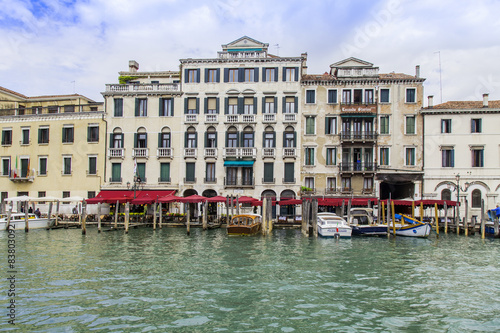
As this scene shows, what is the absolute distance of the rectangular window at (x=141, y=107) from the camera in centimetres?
3953

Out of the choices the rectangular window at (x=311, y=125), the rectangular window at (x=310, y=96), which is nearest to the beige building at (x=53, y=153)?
the rectangular window at (x=311, y=125)

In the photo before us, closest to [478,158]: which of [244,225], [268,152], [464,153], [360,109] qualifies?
[464,153]

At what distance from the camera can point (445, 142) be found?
36.9 m

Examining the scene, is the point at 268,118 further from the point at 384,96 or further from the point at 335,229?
the point at 335,229

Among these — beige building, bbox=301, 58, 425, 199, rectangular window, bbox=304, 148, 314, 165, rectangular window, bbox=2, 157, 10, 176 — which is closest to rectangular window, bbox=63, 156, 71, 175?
rectangular window, bbox=2, 157, 10, 176

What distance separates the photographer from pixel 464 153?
1438 inches

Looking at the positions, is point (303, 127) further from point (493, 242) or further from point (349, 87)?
point (493, 242)

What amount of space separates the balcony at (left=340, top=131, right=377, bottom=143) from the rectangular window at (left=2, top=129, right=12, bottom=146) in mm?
31999

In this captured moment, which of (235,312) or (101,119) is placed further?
(101,119)

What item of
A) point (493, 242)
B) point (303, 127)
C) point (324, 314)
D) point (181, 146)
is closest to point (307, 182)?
point (303, 127)

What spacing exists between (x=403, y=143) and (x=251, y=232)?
58.3 feet

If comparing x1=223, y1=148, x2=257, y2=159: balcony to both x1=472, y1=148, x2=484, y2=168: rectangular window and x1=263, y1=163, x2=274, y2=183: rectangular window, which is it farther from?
x1=472, y1=148, x2=484, y2=168: rectangular window

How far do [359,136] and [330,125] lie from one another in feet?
9.18

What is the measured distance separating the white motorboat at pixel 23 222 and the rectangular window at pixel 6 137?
10814mm
